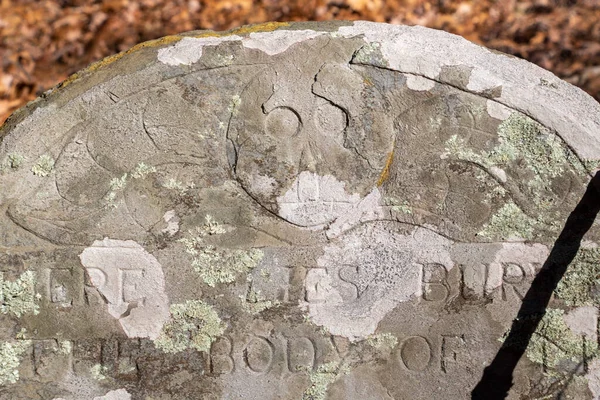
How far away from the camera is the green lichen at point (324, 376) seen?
225cm

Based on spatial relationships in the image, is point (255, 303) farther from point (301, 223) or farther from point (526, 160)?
point (526, 160)

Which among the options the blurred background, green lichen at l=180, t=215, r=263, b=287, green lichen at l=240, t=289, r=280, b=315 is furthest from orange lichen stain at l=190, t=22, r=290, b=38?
the blurred background

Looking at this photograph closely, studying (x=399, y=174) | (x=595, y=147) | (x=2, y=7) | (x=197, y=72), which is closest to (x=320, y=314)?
(x=399, y=174)

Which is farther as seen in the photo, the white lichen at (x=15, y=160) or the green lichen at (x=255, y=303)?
the green lichen at (x=255, y=303)

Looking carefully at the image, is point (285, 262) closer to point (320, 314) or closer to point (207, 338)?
point (320, 314)

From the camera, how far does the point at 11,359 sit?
7.12 feet

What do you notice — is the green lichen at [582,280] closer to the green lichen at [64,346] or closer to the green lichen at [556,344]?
the green lichen at [556,344]

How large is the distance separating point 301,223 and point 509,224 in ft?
2.10

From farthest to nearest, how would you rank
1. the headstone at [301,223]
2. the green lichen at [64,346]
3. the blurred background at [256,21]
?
the blurred background at [256,21]
the green lichen at [64,346]
the headstone at [301,223]

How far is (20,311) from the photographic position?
2139mm

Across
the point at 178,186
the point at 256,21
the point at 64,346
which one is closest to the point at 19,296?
the point at 64,346

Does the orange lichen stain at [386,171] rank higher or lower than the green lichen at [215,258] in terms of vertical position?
higher

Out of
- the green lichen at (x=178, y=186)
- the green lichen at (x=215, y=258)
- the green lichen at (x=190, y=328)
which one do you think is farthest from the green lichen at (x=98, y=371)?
the green lichen at (x=178, y=186)

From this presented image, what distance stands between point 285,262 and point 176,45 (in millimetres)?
729
